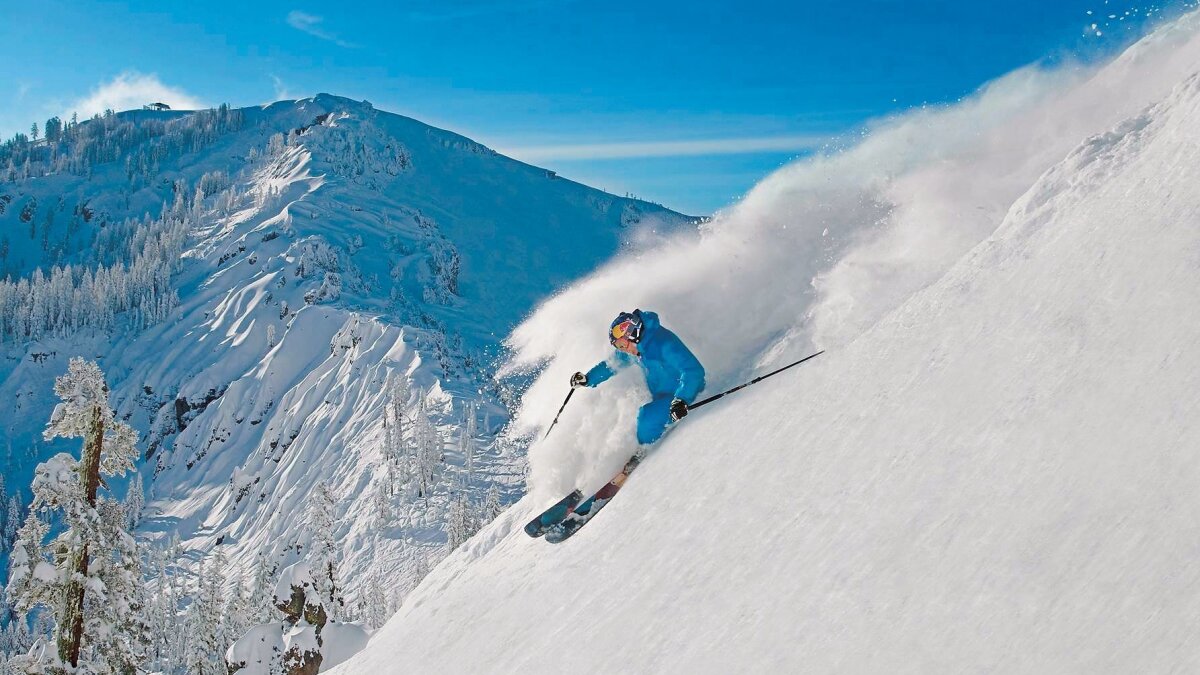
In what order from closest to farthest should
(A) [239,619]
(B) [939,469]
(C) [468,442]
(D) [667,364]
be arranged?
(B) [939,469], (D) [667,364], (A) [239,619], (C) [468,442]

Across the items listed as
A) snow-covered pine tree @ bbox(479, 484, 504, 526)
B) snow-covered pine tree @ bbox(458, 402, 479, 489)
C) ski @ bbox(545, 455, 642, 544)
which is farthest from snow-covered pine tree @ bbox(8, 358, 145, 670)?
snow-covered pine tree @ bbox(458, 402, 479, 489)

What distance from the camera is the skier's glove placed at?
7414mm

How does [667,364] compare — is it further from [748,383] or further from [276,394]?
[276,394]

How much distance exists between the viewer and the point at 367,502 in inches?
3799

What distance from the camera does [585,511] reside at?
24.0 ft

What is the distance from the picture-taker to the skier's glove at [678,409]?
292 inches

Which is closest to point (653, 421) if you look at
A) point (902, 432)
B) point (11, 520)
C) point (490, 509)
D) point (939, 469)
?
point (902, 432)

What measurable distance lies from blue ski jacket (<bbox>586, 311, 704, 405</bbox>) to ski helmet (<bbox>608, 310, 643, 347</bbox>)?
5 centimetres

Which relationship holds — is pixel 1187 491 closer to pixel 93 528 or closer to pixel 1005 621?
pixel 1005 621

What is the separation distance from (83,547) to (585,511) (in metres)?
9.92

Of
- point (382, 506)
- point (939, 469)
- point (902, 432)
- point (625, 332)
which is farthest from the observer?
point (382, 506)

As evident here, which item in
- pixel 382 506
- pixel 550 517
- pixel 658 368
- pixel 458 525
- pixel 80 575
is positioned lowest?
pixel 458 525

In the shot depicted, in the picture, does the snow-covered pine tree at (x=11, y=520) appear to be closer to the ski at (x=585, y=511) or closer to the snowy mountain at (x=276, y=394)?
the snowy mountain at (x=276, y=394)

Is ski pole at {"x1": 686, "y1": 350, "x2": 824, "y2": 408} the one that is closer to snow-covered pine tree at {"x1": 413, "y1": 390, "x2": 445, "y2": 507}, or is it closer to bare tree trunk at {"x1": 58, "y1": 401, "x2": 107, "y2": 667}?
bare tree trunk at {"x1": 58, "y1": 401, "x2": 107, "y2": 667}
